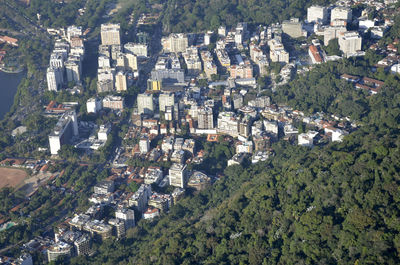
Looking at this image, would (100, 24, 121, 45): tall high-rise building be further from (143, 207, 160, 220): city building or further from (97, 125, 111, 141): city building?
(143, 207, 160, 220): city building

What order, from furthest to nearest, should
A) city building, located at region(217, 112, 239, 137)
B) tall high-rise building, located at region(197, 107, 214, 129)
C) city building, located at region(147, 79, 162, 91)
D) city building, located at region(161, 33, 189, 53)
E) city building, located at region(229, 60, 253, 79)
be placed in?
city building, located at region(161, 33, 189, 53) → city building, located at region(229, 60, 253, 79) → city building, located at region(147, 79, 162, 91) → tall high-rise building, located at region(197, 107, 214, 129) → city building, located at region(217, 112, 239, 137)

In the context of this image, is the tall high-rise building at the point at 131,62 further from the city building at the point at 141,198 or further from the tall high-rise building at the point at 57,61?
the city building at the point at 141,198

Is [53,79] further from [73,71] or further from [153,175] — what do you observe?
[153,175]

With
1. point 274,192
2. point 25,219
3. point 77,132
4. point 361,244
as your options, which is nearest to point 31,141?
point 77,132

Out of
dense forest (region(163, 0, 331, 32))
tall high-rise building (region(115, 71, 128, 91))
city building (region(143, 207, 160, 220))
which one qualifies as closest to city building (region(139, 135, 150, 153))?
city building (region(143, 207, 160, 220))

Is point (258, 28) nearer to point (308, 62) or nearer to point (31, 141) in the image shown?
point (308, 62)

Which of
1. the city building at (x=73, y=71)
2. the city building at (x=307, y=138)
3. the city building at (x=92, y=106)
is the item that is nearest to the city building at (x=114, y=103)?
the city building at (x=92, y=106)

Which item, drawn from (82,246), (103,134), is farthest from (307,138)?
(82,246)
